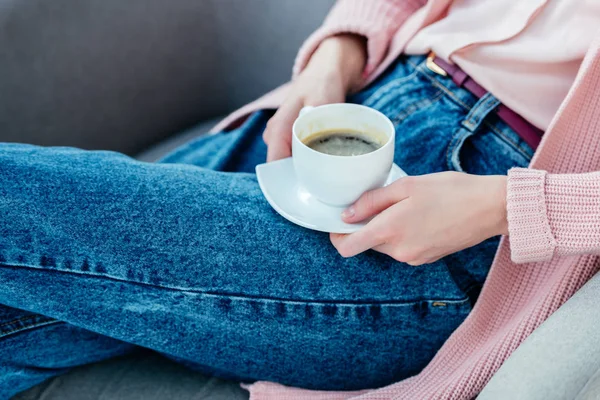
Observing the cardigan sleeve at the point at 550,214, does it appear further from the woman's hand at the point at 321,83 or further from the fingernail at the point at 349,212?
the woman's hand at the point at 321,83

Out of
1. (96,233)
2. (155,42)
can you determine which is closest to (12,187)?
(96,233)

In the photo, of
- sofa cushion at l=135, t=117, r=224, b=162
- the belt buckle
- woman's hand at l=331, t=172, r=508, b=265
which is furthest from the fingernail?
sofa cushion at l=135, t=117, r=224, b=162

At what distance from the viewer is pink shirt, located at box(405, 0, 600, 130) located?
0.66 m

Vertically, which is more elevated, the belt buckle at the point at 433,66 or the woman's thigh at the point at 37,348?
the belt buckle at the point at 433,66

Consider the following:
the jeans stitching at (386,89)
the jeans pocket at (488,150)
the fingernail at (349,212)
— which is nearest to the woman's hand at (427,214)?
the fingernail at (349,212)

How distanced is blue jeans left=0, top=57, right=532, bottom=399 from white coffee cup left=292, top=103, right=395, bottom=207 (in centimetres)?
6

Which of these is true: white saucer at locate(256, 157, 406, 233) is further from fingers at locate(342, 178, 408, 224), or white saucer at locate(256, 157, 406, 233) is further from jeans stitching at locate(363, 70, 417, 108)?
jeans stitching at locate(363, 70, 417, 108)

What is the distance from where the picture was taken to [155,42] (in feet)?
3.52

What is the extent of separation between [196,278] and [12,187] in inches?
7.6

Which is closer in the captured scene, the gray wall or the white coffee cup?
the white coffee cup

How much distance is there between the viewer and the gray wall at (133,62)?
95 centimetres

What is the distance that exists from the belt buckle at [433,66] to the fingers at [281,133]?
0.54 feet

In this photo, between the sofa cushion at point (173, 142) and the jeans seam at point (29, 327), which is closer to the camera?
the jeans seam at point (29, 327)

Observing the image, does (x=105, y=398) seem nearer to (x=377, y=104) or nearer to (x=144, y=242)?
(x=144, y=242)
